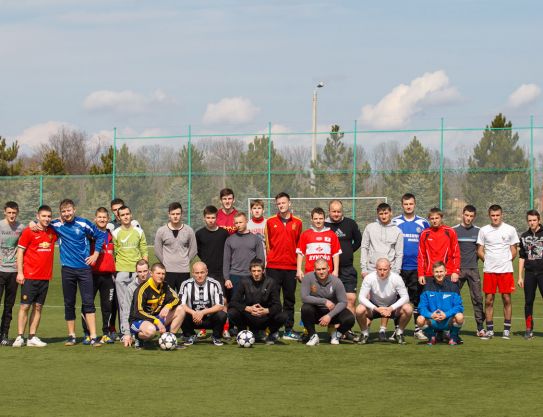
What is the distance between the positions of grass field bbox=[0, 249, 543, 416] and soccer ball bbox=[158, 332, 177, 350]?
0.37 ft

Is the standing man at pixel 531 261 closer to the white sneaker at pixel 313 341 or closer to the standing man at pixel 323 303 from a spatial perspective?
the standing man at pixel 323 303

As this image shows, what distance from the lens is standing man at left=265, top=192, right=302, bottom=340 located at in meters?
12.5

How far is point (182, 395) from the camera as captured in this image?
8305 millimetres

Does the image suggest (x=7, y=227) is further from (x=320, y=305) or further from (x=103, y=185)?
(x=103, y=185)

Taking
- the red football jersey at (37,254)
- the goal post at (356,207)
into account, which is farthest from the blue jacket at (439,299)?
the goal post at (356,207)

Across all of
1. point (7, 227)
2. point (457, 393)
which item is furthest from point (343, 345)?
point (7, 227)

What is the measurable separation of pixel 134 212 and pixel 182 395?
3088 centimetres

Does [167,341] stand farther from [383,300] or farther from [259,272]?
[383,300]

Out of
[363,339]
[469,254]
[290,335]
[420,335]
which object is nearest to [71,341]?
[290,335]

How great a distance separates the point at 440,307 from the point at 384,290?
697mm

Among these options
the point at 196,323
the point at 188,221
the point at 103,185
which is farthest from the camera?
the point at 103,185

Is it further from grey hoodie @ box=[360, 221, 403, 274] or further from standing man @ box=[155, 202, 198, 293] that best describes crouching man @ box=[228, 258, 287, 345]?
grey hoodie @ box=[360, 221, 403, 274]

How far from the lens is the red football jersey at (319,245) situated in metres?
12.2

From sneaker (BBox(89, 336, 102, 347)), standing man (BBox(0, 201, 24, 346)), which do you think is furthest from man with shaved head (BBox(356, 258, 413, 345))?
standing man (BBox(0, 201, 24, 346))
